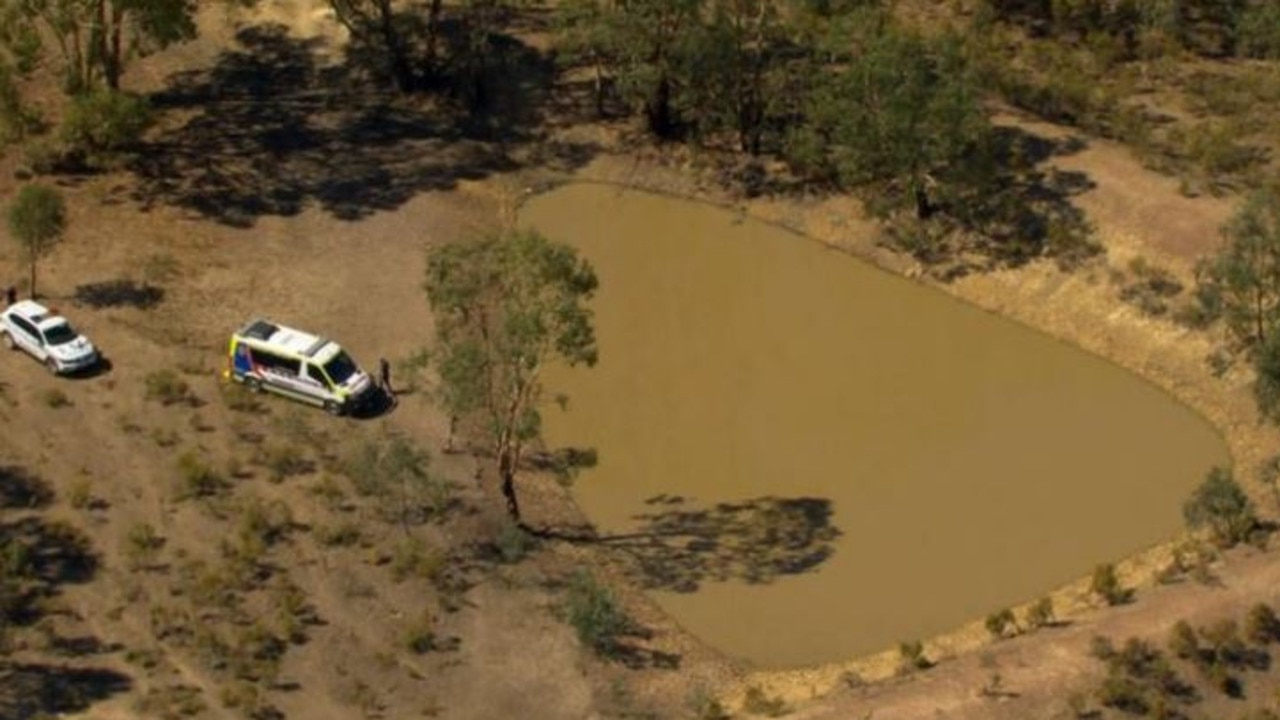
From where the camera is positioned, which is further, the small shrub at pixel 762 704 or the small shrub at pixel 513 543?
the small shrub at pixel 513 543

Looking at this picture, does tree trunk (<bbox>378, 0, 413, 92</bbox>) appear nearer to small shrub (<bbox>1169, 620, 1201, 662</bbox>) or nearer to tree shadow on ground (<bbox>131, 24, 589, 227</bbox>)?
tree shadow on ground (<bbox>131, 24, 589, 227</bbox>)

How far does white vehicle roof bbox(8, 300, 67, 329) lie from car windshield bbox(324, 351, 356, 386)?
8282 mm

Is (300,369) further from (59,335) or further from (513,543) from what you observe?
(513,543)

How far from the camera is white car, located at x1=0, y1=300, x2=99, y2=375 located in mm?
56000

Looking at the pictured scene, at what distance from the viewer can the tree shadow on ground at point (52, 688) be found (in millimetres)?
44594

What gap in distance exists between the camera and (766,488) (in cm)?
5403

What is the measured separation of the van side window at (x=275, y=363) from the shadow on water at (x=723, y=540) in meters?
9.13

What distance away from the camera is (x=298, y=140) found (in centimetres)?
6938

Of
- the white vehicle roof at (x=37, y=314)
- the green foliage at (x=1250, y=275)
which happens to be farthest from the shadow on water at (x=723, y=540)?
the white vehicle roof at (x=37, y=314)

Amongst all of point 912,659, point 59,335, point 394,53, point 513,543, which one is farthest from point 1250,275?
point 59,335

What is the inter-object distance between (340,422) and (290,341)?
2898mm

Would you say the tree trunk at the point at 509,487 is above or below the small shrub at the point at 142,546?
above

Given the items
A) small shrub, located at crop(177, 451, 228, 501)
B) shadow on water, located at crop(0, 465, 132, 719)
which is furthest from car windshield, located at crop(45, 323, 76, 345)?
small shrub, located at crop(177, 451, 228, 501)

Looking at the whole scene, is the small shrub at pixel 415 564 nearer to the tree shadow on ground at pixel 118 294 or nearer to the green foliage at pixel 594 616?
the green foliage at pixel 594 616
